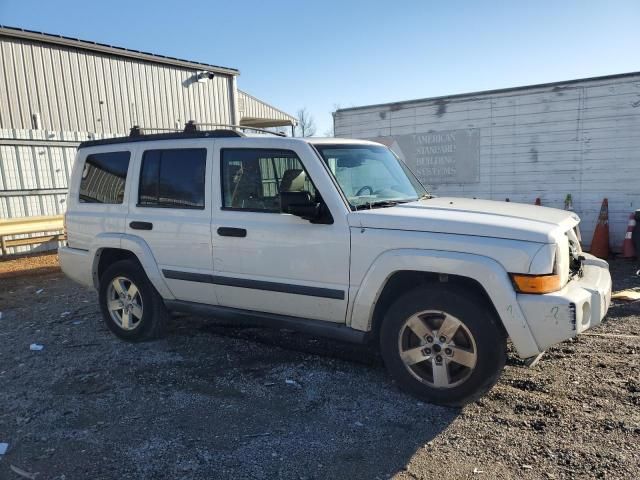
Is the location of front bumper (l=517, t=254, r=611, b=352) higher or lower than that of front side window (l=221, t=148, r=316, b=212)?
lower

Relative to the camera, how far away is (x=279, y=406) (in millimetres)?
3584

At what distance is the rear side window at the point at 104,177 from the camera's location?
4941 millimetres

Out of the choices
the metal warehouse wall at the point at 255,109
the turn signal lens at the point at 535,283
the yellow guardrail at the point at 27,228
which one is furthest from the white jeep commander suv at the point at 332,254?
the metal warehouse wall at the point at 255,109

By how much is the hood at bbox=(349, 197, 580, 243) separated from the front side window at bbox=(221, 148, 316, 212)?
631 mm

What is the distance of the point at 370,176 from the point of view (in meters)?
4.20

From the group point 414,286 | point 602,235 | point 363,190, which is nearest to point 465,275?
→ point 414,286

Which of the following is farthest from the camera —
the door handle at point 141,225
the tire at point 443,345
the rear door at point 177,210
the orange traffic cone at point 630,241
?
the orange traffic cone at point 630,241

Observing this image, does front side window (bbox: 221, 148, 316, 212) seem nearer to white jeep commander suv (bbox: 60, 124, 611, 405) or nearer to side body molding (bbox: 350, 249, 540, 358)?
white jeep commander suv (bbox: 60, 124, 611, 405)

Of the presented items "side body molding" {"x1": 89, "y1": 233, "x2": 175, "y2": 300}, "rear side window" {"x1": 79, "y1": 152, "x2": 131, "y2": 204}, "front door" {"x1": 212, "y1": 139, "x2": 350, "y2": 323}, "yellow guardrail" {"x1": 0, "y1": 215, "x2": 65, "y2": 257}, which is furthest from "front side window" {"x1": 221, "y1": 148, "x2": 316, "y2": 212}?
"yellow guardrail" {"x1": 0, "y1": 215, "x2": 65, "y2": 257}

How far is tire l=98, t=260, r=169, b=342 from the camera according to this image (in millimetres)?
4891

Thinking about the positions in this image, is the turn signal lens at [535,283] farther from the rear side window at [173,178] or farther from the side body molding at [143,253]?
the side body molding at [143,253]

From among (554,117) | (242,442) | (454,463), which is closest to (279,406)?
(242,442)

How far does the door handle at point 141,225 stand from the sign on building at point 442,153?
6.67 meters

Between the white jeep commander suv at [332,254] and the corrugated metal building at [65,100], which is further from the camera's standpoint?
the corrugated metal building at [65,100]
